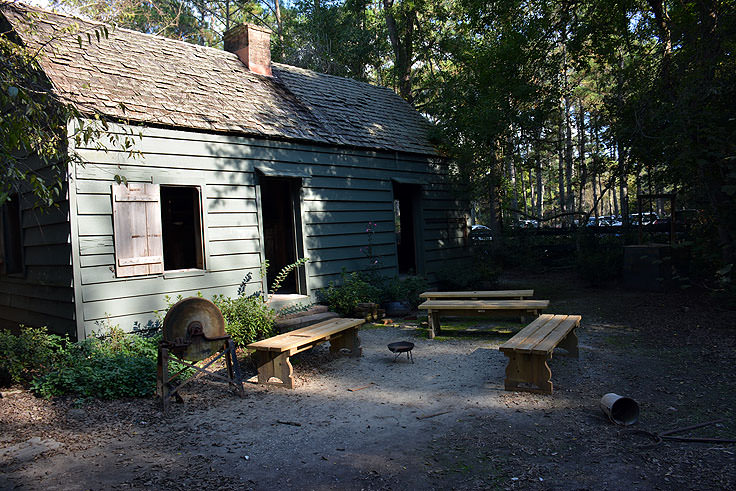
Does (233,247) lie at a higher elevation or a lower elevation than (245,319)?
higher

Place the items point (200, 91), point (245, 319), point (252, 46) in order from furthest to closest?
point (252, 46)
point (200, 91)
point (245, 319)

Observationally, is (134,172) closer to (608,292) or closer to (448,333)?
(448,333)

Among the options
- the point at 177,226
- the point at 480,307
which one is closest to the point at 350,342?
the point at 480,307

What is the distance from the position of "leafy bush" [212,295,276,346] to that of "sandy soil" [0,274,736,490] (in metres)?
0.95

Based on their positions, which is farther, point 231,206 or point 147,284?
point 231,206

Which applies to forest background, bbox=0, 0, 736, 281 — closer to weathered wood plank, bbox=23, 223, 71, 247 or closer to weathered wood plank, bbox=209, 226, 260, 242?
weathered wood plank, bbox=23, 223, 71, 247

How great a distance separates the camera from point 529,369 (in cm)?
509

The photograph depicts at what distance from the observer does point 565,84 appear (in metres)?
13.1

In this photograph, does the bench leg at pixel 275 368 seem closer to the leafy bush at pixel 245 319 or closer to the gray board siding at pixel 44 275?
the leafy bush at pixel 245 319

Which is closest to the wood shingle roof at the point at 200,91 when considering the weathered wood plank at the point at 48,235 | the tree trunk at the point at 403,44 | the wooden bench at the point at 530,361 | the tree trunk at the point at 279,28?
the weathered wood plank at the point at 48,235

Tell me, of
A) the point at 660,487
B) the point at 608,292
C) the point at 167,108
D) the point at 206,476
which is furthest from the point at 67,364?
the point at 608,292

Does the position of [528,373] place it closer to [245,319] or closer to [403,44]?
[245,319]

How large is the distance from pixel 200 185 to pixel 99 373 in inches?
132

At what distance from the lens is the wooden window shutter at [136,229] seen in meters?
7.00
